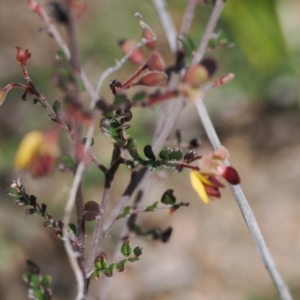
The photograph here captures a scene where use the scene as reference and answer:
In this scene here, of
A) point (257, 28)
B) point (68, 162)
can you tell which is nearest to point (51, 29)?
point (68, 162)

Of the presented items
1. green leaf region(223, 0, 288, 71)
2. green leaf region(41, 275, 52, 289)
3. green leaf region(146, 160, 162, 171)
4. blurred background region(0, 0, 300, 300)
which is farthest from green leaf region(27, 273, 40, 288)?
green leaf region(223, 0, 288, 71)

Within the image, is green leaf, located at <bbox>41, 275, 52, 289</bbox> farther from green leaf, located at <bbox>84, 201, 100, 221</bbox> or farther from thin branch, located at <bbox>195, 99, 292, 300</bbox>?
thin branch, located at <bbox>195, 99, 292, 300</bbox>

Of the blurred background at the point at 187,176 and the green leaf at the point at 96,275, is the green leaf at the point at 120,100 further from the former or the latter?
the blurred background at the point at 187,176

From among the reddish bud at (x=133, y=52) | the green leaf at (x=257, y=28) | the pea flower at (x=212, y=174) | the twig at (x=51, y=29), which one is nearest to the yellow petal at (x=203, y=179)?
the pea flower at (x=212, y=174)

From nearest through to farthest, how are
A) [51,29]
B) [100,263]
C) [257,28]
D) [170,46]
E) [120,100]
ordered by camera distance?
[120,100] → [100,263] → [51,29] → [170,46] → [257,28]

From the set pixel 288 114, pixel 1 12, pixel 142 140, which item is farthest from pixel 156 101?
pixel 1 12

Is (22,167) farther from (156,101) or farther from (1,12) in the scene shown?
(1,12)

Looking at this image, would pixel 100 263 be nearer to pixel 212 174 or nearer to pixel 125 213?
pixel 125 213
